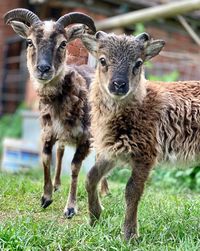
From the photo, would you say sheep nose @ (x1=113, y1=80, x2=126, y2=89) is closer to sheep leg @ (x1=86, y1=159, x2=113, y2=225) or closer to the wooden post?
sheep leg @ (x1=86, y1=159, x2=113, y2=225)

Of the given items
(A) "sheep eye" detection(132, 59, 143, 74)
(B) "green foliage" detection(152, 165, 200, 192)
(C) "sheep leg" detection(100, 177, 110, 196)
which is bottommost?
(B) "green foliage" detection(152, 165, 200, 192)

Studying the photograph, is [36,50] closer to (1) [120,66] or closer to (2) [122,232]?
(1) [120,66]

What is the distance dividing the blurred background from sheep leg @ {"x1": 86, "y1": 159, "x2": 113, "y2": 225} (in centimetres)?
572

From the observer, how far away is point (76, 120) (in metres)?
7.23

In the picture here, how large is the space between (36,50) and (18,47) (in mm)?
11778

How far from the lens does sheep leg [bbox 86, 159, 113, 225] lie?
6051mm

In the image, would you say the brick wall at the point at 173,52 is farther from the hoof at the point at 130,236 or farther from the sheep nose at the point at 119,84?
the hoof at the point at 130,236

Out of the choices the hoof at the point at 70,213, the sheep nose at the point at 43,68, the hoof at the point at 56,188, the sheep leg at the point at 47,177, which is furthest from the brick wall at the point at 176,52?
the hoof at the point at 70,213

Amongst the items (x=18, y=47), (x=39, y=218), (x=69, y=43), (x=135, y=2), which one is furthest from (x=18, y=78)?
(x=39, y=218)

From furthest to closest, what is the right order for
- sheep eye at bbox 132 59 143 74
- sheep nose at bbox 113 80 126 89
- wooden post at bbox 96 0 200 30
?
wooden post at bbox 96 0 200 30 → sheep eye at bbox 132 59 143 74 → sheep nose at bbox 113 80 126 89

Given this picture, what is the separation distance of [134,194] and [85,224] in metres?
0.56

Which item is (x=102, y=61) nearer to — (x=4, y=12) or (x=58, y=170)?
(x=58, y=170)

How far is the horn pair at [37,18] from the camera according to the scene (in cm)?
715

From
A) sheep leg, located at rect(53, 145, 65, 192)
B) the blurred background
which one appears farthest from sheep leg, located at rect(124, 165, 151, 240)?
the blurred background
